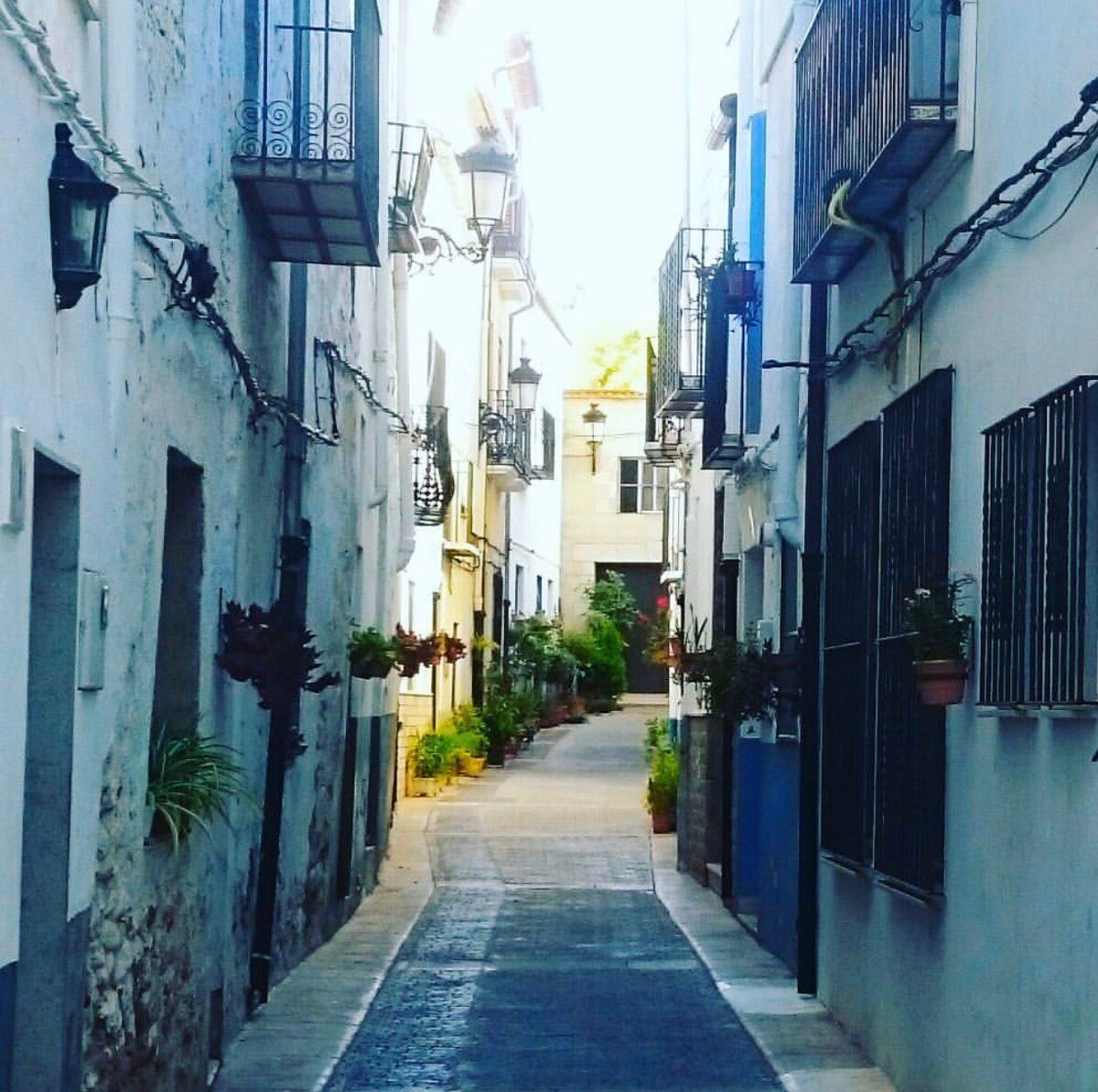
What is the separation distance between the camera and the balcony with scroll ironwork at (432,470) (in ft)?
76.0

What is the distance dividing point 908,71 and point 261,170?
10.1 feet

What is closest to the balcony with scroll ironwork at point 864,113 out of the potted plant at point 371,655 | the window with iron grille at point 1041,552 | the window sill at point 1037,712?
the window with iron grille at point 1041,552

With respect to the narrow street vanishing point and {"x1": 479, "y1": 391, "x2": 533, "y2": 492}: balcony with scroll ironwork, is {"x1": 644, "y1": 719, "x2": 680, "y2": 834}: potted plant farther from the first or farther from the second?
{"x1": 479, "y1": 391, "x2": 533, "y2": 492}: balcony with scroll ironwork

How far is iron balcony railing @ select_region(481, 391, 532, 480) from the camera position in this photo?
3158cm

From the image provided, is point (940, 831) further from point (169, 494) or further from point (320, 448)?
point (320, 448)

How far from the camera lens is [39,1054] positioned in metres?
6.43

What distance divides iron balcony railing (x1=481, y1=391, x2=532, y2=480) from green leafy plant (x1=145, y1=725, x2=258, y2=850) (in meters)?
→ 22.7

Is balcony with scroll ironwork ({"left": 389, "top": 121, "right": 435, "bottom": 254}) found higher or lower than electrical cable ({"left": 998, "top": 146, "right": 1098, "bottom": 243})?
higher

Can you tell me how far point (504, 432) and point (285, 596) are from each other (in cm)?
2112

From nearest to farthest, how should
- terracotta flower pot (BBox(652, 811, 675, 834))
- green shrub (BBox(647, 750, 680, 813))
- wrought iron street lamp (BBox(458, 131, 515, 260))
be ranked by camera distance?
wrought iron street lamp (BBox(458, 131, 515, 260)), green shrub (BBox(647, 750, 680, 813)), terracotta flower pot (BBox(652, 811, 675, 834))

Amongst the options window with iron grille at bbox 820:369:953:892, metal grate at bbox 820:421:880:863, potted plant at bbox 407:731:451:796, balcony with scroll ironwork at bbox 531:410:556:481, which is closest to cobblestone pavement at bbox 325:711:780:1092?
→ metal grate at bbox 820:421:880:863

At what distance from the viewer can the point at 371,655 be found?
15.0 metres

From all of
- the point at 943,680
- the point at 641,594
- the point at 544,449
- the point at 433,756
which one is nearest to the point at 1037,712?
the point at 943,680

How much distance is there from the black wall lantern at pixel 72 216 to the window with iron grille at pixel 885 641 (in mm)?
3865
